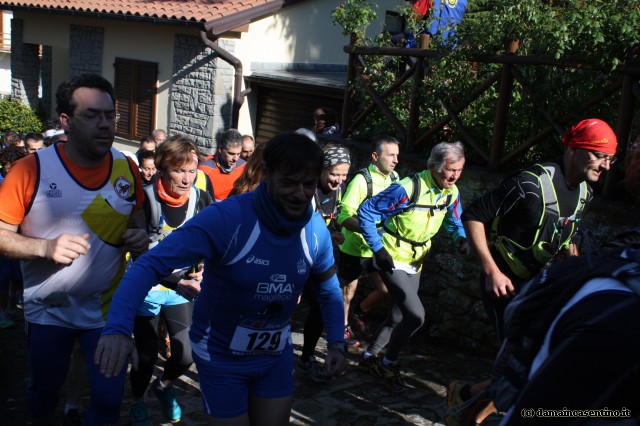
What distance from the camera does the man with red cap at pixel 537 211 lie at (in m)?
3.86

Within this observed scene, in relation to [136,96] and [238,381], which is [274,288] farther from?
[136,96]

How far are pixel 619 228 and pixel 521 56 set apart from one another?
6.10 feet

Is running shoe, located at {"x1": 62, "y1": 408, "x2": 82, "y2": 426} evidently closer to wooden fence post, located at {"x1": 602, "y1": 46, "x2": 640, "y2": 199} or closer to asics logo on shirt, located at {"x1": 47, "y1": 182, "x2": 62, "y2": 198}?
asics logo on shirt, located at {"x1": 47, "y1": 182, "x2": 62, "y2": 198}

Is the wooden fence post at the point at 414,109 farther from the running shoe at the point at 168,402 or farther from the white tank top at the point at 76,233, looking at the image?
the white tank top at the point at 76,233

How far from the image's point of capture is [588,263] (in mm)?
1777

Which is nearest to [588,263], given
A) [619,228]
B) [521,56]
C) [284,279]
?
[284,279]

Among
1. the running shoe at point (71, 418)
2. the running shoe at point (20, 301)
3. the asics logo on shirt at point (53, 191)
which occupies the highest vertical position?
the asics logo on shirt at point (53, 191)

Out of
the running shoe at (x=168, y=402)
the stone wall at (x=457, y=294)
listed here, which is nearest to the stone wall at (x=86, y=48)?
the stone wall at (x=457, y=294)

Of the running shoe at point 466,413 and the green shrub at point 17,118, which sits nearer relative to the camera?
the running shoe at point 466,413

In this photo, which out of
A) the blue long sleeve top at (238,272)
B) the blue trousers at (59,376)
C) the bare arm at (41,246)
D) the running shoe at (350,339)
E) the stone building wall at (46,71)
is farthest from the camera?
the stone building wall at (46,71)

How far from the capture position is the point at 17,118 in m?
16.8

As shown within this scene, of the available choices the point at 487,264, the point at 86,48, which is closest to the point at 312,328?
the point at 487,264

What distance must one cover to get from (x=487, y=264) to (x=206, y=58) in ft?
35.7

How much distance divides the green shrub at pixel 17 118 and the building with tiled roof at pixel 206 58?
1.82 metres
